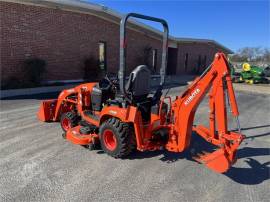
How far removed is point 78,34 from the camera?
13.6 m

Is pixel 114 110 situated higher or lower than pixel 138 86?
lower

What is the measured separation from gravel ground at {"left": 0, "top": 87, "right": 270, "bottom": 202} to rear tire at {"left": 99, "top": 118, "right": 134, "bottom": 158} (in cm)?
15

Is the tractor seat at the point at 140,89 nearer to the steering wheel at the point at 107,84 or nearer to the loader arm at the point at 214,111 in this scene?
the loader arm at the point at 214,111

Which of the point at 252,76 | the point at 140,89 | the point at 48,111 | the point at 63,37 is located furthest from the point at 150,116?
the point at 252,76

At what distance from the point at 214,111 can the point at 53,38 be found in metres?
10.3

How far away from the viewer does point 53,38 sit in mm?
12391

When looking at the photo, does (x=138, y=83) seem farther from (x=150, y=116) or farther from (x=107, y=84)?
(x=107, y=84)

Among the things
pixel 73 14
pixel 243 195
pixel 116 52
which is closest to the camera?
pixel 243 195

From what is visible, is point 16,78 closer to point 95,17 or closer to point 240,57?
point 95,17

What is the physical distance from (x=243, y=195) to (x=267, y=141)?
2857 millimetres

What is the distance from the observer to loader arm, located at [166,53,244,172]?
3.65 m

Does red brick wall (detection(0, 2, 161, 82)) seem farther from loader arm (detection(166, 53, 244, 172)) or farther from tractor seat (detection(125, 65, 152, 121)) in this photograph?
loader arm (detection(166, 53, 244, 172))

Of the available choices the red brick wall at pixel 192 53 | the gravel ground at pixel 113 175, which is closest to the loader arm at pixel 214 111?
the gravel ground at pixel 113 175

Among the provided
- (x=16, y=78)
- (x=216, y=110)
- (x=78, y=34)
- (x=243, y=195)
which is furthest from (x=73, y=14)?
(x=243, y=195)
